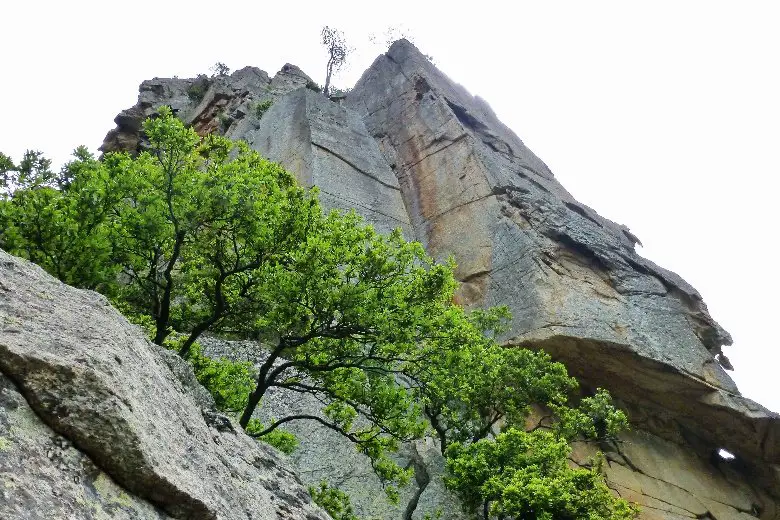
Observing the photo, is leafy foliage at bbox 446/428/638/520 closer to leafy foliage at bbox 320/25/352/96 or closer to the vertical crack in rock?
the vertical crack in rock

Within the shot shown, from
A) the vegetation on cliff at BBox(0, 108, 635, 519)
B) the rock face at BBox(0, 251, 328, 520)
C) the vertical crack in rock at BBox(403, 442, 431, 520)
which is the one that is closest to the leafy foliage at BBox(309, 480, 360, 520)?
the vegetation on cliff at BBox(0, 108, 635, 519)

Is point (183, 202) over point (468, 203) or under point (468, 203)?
under

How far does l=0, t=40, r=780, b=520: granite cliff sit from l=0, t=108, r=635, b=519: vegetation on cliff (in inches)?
96.4

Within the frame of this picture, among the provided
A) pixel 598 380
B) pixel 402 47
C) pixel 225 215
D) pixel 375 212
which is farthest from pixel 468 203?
pixel 225 215

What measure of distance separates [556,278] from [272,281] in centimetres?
1767

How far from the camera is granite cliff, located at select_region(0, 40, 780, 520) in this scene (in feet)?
17.6

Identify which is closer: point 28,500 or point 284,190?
point 28,500

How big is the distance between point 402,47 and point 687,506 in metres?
34.4

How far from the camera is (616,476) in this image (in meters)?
25.1

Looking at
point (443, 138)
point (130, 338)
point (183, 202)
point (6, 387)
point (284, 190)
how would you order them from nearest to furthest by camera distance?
1. point (6, 387)
2. point (130, 338)
3. point (183, 202)
4. point (284, 190)
5. point (443, 138)

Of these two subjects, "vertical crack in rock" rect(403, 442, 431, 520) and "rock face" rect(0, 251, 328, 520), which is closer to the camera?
"rock face" rect(0, 251, 328, 520)

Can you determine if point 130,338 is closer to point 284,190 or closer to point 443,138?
point 284,190

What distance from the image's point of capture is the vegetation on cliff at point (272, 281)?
12688 millimetres

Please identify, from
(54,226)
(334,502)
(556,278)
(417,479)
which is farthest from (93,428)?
(556,278)
